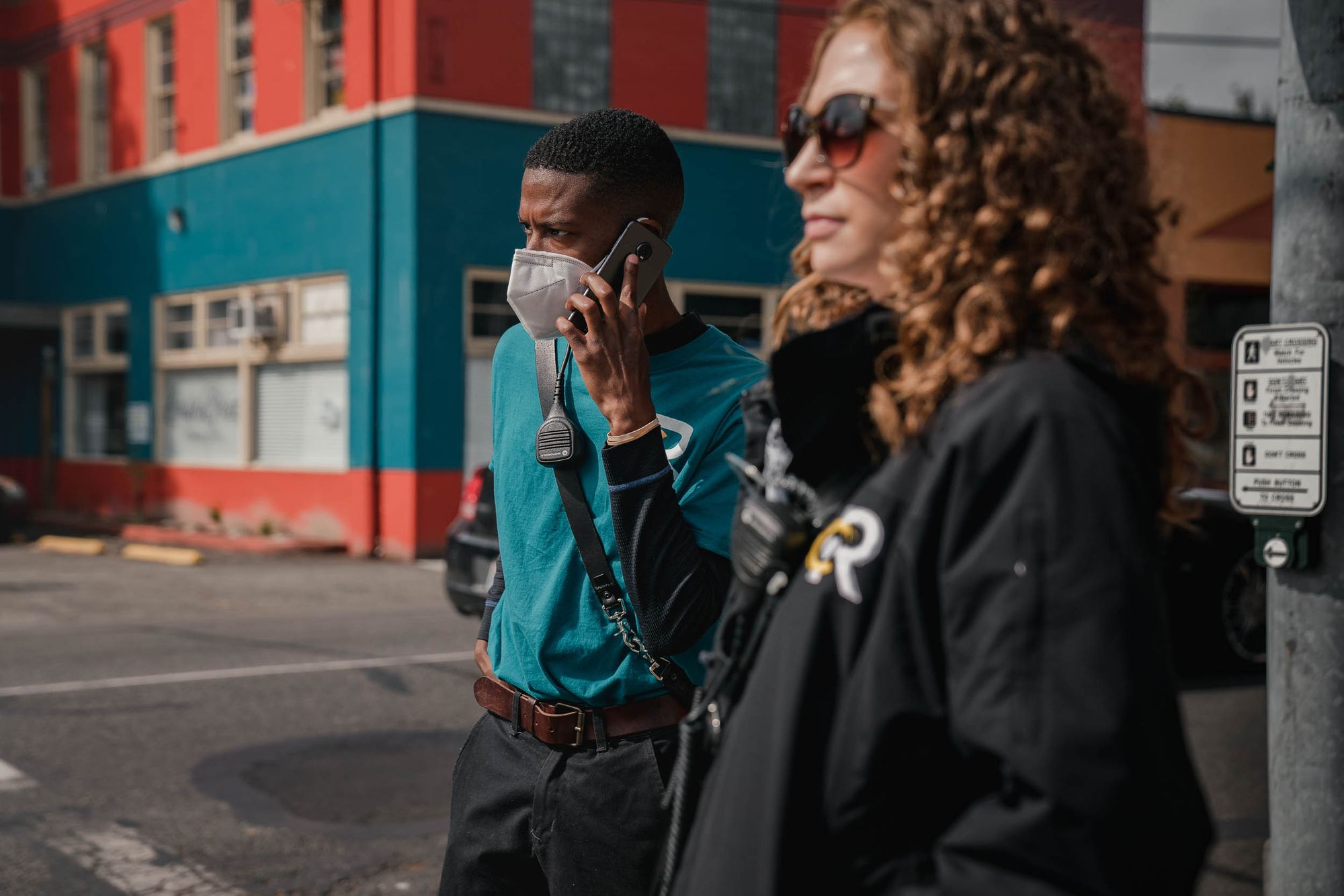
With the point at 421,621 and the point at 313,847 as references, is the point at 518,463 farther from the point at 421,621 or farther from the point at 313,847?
the point at 421,621

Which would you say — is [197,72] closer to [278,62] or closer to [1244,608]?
[278,62]

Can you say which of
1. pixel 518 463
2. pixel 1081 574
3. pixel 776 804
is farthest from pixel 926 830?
pixel 518 463

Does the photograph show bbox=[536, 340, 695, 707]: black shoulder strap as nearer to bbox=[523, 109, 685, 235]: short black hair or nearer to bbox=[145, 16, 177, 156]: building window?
bbox=[523, 109, 685, 235]: short black hair

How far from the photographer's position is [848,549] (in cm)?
135

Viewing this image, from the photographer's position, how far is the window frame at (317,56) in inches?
633

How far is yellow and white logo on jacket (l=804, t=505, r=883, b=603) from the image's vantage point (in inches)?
52.6

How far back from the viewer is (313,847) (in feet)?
16.7

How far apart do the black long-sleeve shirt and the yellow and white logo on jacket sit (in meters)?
0.80

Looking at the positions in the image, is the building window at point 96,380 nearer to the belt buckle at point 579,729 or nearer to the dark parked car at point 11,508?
the dark parked car at point 11,508

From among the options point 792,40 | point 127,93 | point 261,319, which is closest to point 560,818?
point 261,319

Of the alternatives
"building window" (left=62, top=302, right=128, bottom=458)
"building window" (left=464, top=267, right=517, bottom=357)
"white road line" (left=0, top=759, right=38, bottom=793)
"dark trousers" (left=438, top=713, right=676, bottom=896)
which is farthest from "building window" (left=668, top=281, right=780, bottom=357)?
A: "dark trousers" (left=438, top=713, right=676, bottom=896)

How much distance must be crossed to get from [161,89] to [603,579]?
61.2ft

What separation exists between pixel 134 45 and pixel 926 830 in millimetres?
20230

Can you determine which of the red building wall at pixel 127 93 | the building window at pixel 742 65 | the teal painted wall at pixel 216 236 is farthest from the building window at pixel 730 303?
the red building wall at pixel 127 93
